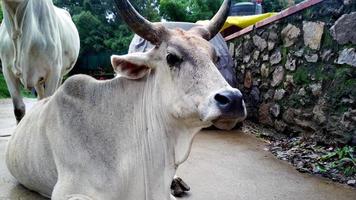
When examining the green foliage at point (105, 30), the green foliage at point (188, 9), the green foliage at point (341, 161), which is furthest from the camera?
the green foliage at point (105, 30)

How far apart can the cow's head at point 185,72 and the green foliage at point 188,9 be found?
806 cm

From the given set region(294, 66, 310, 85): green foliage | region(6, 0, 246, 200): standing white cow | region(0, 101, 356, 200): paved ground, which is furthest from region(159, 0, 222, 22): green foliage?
region(6, 0, 246, 200): standing white cow

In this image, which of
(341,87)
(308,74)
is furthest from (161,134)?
(308,74)

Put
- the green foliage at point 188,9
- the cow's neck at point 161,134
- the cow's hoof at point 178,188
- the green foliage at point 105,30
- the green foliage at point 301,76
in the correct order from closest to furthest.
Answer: the cow's neck at point 161,134 → the cow's hoof at point 178,188 → the green foliage at point 301,76 → the green foliage at point 188,9 → the green foliage at point 105,30

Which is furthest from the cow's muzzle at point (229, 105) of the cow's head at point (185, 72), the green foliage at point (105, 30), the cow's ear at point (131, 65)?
the green foliage at point (105, 30)

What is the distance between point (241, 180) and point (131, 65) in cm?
151

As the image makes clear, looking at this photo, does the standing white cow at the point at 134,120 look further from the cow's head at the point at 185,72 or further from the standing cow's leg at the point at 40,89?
the standing cow's leg at the point at 40,89

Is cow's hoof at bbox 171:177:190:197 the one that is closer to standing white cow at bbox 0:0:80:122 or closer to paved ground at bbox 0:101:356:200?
paved ground at bbox 0:101:356:200

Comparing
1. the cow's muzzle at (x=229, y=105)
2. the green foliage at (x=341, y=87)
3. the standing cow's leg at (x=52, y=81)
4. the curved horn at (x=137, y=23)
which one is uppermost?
the curved horn at (x=137, y=23)

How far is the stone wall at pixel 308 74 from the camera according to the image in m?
3.61

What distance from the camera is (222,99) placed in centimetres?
174

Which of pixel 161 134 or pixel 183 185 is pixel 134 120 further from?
pixel 183 185

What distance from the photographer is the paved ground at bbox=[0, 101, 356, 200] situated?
2.75m

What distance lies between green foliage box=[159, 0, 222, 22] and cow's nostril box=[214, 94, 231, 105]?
8600 millimetres
